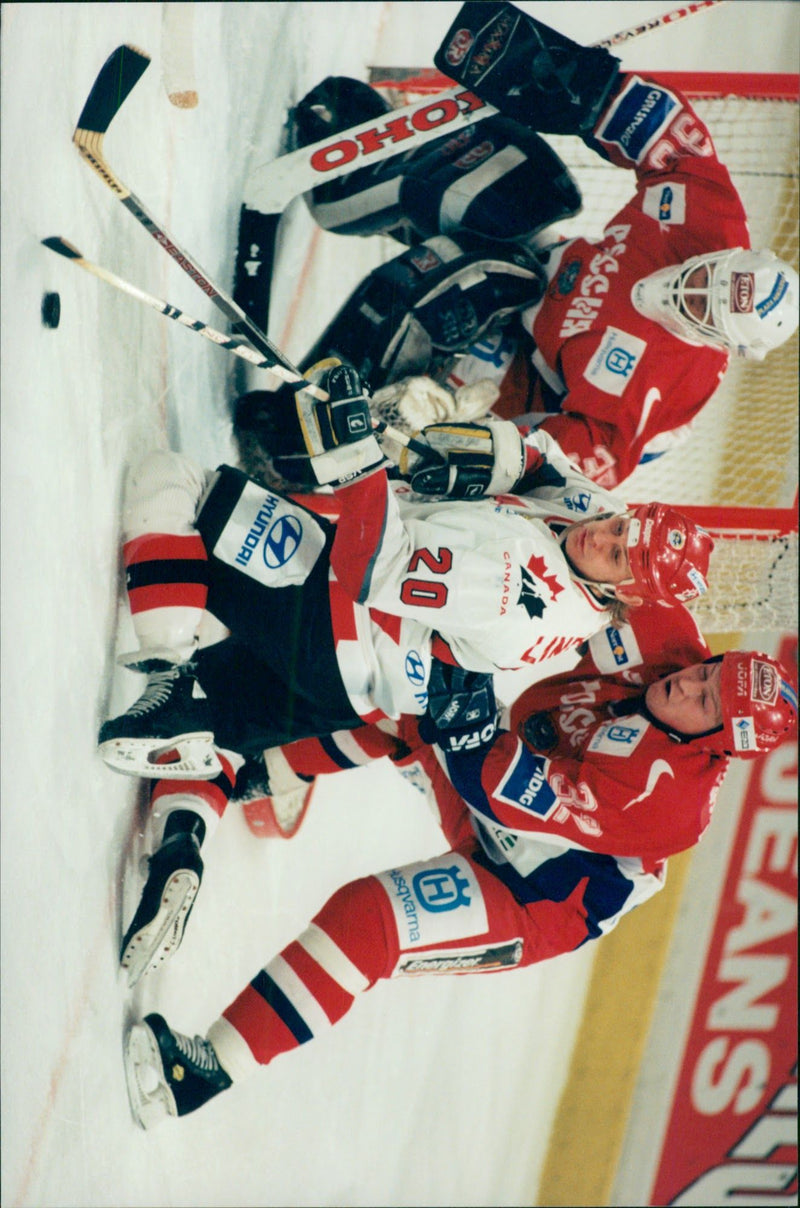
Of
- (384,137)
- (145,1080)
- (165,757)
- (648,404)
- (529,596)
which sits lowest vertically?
(145,1080)

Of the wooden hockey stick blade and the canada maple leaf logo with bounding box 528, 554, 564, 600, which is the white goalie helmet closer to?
the canada maple leaf logo with bounding box 528, 554, 564, 600

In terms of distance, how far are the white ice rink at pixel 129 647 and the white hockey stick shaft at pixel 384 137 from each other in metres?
0.13

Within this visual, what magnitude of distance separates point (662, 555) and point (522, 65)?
1.16 meters

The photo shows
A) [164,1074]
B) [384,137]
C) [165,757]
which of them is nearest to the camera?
[165,757]

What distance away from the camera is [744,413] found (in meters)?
3.54

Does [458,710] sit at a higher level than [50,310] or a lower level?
lower

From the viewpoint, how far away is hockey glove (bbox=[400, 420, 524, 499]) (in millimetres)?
2037

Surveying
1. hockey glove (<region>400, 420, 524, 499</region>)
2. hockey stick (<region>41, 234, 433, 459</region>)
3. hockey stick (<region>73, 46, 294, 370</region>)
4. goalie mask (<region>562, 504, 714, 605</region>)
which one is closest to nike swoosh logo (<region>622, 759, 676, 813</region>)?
goalie mask (<region>562, 504, 714, 605</region>)

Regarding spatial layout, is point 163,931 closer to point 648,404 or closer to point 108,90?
point 108,90

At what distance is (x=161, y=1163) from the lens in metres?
2.31

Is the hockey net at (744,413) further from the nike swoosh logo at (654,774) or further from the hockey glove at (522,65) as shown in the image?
the nike swoosh logo at (654,774)

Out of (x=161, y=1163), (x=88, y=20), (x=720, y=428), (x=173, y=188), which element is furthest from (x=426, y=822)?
(x=88, y=20)

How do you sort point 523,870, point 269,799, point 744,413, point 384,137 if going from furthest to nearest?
point 744,413, point 269,799, point 384,137, point 523,870

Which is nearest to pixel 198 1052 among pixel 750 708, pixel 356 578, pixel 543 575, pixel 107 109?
pixel 356 578
